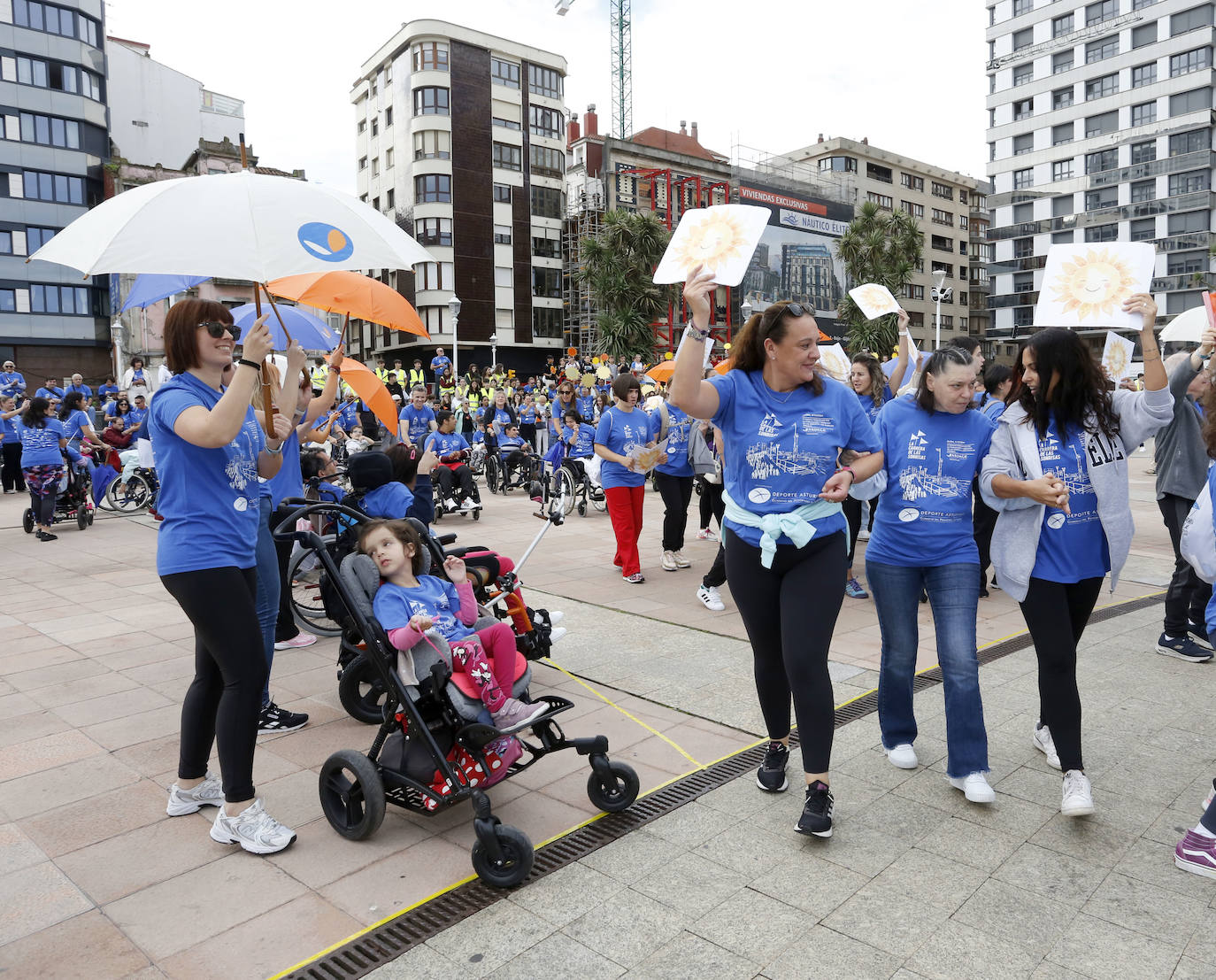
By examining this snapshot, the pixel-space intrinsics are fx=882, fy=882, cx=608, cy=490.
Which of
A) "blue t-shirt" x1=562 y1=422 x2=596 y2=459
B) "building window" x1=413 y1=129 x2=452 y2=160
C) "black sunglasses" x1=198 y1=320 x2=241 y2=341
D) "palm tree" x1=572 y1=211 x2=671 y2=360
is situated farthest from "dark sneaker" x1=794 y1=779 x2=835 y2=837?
"building window" x1=413 y1=129 x2=452 y2=160

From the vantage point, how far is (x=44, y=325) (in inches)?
1730

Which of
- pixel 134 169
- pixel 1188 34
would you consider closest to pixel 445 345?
pixel 134 169

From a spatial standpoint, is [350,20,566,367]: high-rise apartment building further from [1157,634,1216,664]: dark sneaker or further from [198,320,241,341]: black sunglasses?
[198,320,241,341]: black sunglasses

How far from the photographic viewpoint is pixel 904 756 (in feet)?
12.7

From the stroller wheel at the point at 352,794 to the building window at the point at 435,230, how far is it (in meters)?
46.6

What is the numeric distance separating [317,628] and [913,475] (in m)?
4.42

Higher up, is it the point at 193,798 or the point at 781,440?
the point at 781,440

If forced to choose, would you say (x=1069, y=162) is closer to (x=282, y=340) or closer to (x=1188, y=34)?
(x=1188, y=34)

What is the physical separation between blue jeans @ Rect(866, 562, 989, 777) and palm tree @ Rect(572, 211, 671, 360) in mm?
35663

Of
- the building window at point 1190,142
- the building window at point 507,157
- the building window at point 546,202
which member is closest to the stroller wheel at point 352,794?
the building window at point 507,157

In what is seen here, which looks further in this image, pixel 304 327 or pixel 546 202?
pixel 546 202

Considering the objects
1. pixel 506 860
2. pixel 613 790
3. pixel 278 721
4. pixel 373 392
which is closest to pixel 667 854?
pixel 613 790

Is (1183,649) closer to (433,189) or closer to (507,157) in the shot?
(433,189)

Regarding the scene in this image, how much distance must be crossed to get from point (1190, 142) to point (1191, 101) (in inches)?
100
